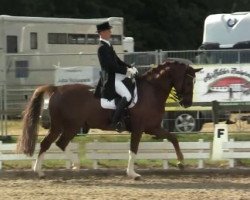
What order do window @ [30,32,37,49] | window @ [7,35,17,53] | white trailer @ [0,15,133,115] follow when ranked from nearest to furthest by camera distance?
white trailer @ [0,15,133,115] → window @ [7,35,17,53] → window @ [30,32,37,49]

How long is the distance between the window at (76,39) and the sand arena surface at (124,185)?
14.3 m

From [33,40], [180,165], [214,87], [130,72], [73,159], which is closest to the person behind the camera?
[130,72]

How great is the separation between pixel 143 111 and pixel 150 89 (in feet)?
1.52

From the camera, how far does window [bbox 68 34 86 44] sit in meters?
27.5

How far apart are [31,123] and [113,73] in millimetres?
1819

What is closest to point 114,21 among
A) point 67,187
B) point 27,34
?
point 27,34

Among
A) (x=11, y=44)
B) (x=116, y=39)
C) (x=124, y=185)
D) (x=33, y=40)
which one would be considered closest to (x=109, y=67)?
(x=124, y=185)

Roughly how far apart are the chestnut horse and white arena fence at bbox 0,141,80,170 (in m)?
0.47

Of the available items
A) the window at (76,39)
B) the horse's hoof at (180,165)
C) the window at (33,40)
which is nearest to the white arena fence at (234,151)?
the horse's hoof at (180,165)

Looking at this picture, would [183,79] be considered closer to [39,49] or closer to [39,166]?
[39,166]

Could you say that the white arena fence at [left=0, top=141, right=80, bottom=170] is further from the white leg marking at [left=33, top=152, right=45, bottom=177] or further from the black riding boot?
the black riding boot

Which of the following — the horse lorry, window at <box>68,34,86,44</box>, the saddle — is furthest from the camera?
window at <box>68,34,86,44</box>

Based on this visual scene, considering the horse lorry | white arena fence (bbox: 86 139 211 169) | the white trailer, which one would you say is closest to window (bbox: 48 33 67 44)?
the white trailer

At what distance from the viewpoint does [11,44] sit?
25672mm
